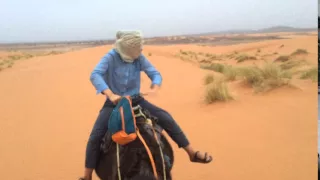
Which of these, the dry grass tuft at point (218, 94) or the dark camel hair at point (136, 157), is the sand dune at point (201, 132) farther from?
the dark camel hair at point (136, 157)

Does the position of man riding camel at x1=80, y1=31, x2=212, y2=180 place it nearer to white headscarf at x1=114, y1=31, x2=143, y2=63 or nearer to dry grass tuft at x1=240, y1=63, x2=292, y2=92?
white headscarf at x1=114, y1=31, x2=143, y2=63

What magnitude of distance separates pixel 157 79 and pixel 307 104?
4.49 meters

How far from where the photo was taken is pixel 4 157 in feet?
16.2

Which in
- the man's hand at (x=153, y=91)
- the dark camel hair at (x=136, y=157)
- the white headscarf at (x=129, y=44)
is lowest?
the dark camel hair at (x=136, y=157)

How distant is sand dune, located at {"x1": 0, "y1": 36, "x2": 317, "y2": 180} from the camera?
4188 millimetres

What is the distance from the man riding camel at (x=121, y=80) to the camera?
269 centimetres

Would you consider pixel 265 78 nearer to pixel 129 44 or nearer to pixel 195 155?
pixel 195 155

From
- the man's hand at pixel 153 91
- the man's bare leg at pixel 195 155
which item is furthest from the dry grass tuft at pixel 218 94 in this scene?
the man's hand at pixel 153 91

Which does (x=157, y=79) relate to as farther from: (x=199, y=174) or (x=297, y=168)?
(x=297, y=168)

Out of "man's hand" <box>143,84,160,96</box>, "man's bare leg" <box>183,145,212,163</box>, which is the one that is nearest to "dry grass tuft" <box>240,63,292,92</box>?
"man's bare leg" <box>183,145,212,163</box>

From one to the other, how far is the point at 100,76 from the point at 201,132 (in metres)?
3.12

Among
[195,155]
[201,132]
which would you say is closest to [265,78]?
[201,132]

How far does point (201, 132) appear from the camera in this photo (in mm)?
5551

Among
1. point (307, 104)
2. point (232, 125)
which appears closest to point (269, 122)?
point (232, 125)
